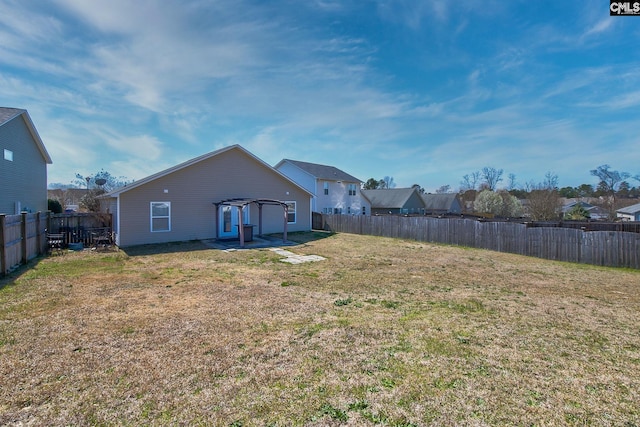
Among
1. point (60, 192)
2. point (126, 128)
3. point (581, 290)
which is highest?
point (126, 128)

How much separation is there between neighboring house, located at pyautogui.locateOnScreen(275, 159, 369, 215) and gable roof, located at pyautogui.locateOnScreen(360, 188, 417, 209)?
968cm

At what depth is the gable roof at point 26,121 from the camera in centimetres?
1293

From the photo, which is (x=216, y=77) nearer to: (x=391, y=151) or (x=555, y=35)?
(x=555, y=35)

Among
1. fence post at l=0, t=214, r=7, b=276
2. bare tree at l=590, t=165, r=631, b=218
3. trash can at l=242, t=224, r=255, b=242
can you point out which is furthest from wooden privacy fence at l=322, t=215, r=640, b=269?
bare tree at l=590, t=165, r=631, b=218

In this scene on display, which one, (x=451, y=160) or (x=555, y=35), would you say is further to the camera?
(x=451, y=160)

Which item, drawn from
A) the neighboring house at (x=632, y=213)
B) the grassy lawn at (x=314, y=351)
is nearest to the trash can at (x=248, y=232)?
the grassy lawn at (x=314, y=351)

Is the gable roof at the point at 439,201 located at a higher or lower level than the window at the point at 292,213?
higher

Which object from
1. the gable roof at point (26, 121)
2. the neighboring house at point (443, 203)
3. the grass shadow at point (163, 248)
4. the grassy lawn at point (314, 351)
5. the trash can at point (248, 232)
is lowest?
the grassy lawn at point (314, 351)

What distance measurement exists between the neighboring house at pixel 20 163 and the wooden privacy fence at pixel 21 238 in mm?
3754

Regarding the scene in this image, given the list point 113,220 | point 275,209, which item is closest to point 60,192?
point 113,220

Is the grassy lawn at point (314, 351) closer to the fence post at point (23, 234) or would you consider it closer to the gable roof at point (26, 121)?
the fence post at point (23, 234)

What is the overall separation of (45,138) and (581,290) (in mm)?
24542

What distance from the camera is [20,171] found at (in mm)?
14531

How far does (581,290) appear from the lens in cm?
719
